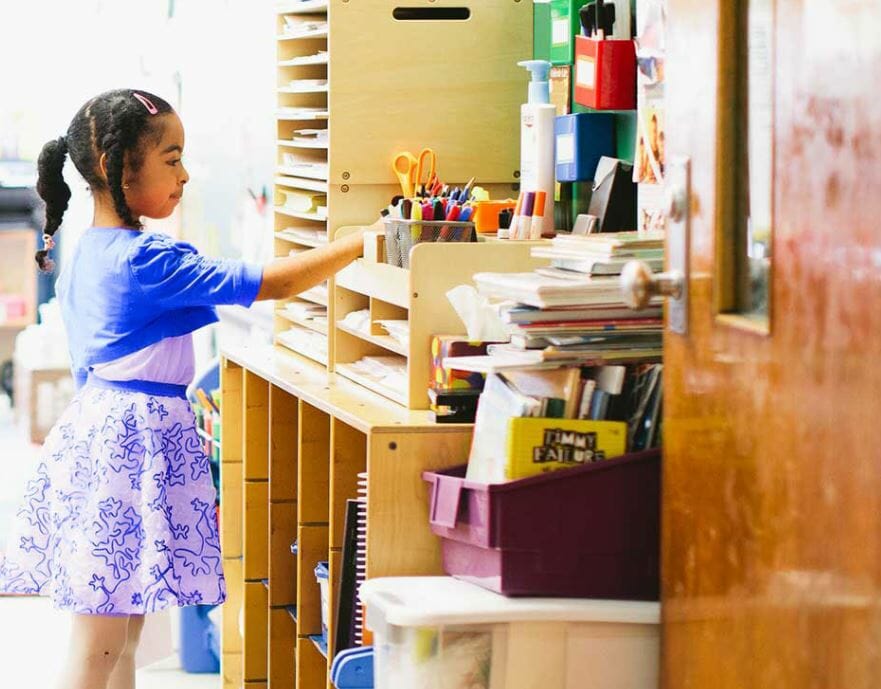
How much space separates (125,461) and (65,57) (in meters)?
3.50

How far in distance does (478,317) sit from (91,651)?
987 millimetres

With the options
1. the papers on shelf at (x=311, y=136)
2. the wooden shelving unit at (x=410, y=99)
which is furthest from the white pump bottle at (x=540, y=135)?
the papers on shelf at (x=311, y=136)

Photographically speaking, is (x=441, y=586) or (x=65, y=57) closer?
(x=441, y=586)

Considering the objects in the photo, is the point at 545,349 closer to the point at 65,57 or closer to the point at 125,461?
the point at 125,461

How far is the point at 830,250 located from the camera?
148 centimetres

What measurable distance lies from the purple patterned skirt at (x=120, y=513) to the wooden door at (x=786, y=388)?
1077 mm

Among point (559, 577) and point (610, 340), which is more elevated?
point (610, 340)

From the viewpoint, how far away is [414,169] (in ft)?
9.60

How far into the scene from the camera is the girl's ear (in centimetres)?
273

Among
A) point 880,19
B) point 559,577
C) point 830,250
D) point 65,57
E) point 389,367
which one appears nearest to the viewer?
point 880,19

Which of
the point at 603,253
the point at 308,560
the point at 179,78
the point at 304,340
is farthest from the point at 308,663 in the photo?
the point at 179,78

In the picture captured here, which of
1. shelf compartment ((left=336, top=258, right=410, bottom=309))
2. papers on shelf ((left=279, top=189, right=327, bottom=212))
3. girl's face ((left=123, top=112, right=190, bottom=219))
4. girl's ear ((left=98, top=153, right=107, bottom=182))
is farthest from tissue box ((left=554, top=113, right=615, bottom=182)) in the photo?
girl's ear ((left=98, top=153, right=107, bottom=182))

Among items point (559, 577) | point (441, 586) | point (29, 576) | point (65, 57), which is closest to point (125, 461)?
point (29, 576)

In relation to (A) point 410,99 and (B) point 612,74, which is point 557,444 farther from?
(A) point 410,99
